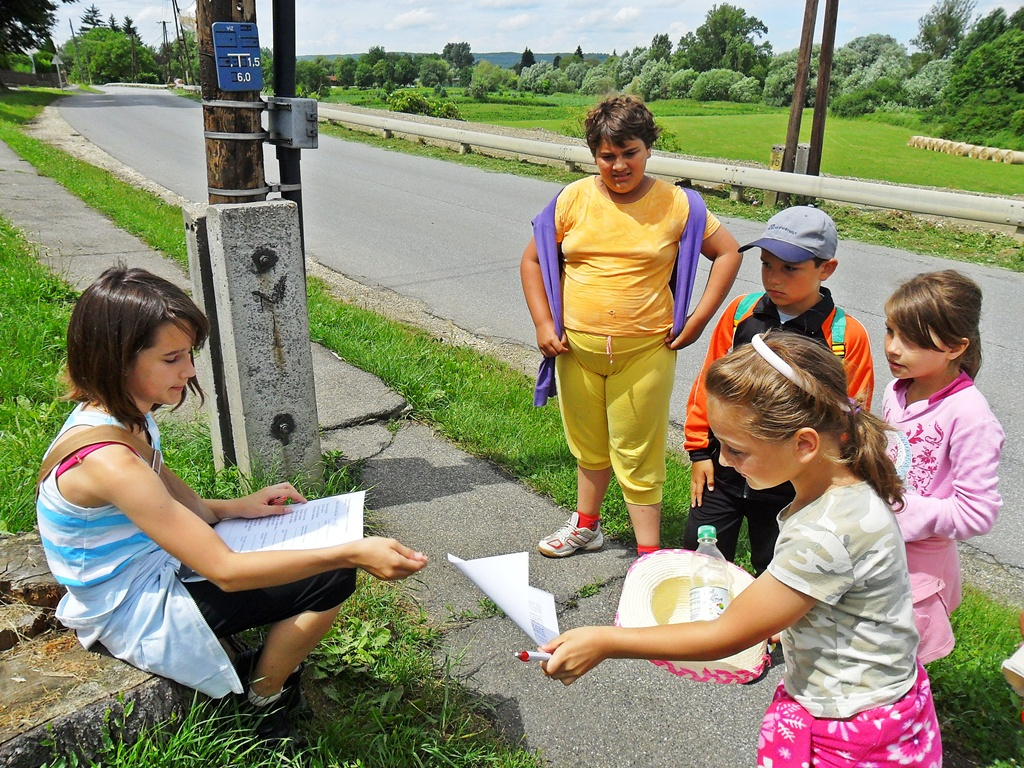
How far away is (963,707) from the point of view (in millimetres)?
2598

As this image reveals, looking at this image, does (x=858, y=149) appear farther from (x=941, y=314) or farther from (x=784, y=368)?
(x=784, y=368)

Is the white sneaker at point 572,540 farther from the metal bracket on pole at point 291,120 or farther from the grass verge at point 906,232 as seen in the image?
the grass verge at point 906,232

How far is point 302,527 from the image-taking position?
7.63 ft

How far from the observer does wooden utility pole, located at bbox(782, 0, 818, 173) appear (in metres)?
12.8

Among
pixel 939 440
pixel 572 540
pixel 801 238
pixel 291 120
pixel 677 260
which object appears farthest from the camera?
pixel 572 540

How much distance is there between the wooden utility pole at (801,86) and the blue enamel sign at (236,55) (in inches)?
452

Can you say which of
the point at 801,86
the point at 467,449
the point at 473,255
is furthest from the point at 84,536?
the point at 801,86

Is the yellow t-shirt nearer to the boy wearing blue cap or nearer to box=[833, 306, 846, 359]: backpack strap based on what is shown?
the boy wearing blue cap

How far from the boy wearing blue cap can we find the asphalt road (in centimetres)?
164

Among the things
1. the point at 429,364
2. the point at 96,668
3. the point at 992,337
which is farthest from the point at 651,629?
the point at 992,337

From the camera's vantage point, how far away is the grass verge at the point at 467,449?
7.96 ft

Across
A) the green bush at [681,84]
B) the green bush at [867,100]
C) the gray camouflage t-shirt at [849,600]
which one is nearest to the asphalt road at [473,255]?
the gray camouflage t-shirt at [849,600]

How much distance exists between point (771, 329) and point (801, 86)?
12247mm

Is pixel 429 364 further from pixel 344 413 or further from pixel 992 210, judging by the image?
pixel 992 210
